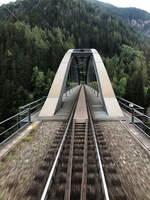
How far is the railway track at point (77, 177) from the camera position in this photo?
9.89ft

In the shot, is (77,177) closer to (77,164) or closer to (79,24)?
(77,164)

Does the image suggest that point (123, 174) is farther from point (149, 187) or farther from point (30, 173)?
point (30, 173)

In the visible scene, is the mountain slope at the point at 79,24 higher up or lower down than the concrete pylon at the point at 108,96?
higher up

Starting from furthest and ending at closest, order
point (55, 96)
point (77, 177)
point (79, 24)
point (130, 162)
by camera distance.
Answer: point (79, 24), point (55, 96), point (130, 162), point (77, 177)

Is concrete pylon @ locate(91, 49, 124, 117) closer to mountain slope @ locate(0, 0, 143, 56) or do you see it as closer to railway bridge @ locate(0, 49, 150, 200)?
railway bridge @ locate(0, 49, 150, 200)

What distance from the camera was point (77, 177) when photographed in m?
3.54

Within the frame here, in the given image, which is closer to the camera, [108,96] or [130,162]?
[130,162]

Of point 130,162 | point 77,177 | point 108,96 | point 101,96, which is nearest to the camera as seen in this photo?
point 77,177

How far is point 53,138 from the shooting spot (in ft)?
19.4

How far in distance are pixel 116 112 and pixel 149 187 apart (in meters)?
5.69

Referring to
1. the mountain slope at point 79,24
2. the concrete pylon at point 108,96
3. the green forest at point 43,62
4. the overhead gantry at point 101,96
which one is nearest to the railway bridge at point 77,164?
the concrete pylon at point 108,96

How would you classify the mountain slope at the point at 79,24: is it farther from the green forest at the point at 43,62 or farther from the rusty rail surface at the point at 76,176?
the rusty rail surface at the point at 76,176

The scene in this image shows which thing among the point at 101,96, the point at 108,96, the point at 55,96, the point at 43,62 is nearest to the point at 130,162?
the point at 108,96

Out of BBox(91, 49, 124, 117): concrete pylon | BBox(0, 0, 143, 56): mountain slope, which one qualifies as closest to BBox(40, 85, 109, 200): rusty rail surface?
BBox(91, 49, 124, 117): concrete pylon
